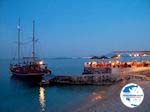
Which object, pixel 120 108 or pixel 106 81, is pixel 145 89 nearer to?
pixel 120 108

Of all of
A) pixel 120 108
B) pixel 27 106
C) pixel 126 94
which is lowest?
pixel 27 106

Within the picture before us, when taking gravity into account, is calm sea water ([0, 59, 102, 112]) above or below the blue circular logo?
below

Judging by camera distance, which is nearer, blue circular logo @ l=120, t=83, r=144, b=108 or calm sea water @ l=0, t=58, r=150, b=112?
blue circular logo @ l=120, t=83, r=144, b=108

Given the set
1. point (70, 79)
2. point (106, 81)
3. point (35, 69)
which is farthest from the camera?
point (35, 69)

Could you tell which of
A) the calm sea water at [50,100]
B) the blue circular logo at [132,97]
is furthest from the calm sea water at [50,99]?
the blue circular logo at [132,97]

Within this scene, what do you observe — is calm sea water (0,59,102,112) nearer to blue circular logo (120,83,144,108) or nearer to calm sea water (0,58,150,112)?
calm sea water (0,58,150,112)

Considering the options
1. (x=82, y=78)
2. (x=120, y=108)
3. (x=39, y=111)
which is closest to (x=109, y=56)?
(x=82, y=78)

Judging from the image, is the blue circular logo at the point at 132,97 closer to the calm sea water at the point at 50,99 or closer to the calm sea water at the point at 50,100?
the calm sea water at the point at 50,99

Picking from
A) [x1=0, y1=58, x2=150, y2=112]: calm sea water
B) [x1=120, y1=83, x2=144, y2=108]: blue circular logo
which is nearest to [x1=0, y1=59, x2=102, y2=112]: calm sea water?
[x1=0, y1=58, x2=150, y2=112]: calm sea water

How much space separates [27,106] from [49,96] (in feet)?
12.4

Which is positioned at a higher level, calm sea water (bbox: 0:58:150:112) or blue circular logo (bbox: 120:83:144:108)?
blue circular logo (bbox: 120:83:144:108)

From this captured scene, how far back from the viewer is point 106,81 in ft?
71.6

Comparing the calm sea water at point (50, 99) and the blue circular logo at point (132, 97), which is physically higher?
the blue circular logo at point (132, 97)

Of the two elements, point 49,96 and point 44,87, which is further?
point 44,87
